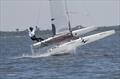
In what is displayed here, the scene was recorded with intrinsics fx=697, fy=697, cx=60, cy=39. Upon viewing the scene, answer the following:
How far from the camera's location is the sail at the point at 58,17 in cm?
4856

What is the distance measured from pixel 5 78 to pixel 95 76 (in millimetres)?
4131

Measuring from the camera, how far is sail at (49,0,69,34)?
4856 centimetres

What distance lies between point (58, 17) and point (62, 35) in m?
2.11

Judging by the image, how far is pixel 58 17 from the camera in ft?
160

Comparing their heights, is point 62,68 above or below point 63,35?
below

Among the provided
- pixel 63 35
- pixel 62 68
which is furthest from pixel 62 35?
pixel 62 68

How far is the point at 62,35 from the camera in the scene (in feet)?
155

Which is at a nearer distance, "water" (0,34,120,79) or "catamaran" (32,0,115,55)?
"water" (0,34,120,79)

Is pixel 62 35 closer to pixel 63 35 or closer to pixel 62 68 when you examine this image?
pixel 63 35

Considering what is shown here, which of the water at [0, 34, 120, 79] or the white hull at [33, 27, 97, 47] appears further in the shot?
the white hull at [33, 27, 97, 47]

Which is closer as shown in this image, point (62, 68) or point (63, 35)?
point (62, 68)

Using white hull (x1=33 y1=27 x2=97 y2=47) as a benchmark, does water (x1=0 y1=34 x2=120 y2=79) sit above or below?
below

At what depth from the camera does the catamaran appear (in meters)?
45.9

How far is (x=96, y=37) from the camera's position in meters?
47.1
